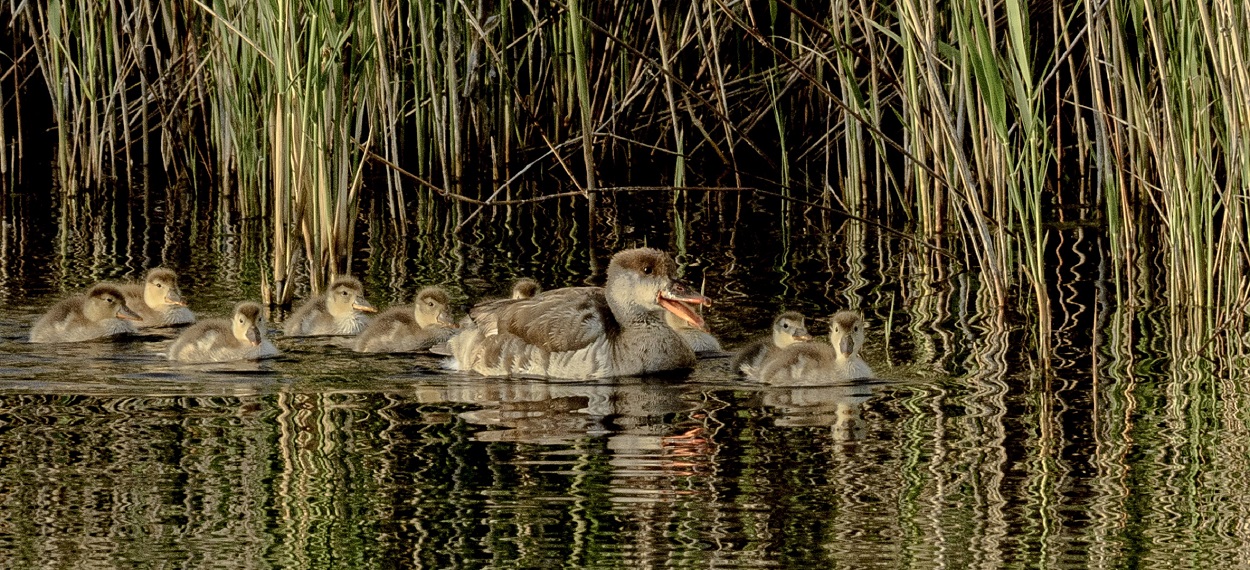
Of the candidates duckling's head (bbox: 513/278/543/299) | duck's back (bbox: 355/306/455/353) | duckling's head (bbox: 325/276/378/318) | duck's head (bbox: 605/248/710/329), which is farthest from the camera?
duckling's head (bbox: 513/278/543/299)

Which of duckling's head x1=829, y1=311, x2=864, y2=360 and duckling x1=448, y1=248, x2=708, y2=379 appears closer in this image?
duckling's head x1=829, y1=311, x2=864, y2=360

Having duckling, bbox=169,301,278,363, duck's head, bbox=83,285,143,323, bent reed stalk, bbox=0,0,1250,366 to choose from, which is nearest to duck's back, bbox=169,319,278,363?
duckling, bbox=169,301,278,363

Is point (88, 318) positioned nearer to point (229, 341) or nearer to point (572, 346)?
point (229, 341)

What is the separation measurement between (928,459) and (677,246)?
5.58 metres

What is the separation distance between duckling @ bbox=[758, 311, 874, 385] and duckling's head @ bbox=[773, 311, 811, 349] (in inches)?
12.6

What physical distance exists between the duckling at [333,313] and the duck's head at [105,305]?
2.28 feet

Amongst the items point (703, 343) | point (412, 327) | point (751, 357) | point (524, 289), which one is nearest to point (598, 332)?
point (751, 357)

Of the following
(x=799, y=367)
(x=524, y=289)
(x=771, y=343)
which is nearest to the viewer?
(x=799, y=367)

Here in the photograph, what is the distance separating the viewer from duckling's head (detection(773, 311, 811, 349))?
7.45m

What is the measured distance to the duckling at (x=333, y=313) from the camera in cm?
803

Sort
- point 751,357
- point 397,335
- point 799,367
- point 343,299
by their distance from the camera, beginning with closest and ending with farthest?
point 799,367
point 751,357
point 397,335
point 343,299

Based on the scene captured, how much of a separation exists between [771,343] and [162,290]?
279cm

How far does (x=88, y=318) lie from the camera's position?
314 inches

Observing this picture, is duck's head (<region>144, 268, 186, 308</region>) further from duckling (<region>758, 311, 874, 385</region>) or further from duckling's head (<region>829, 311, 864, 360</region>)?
duckling's head (<region>829, 311, 864, 360</region>)
